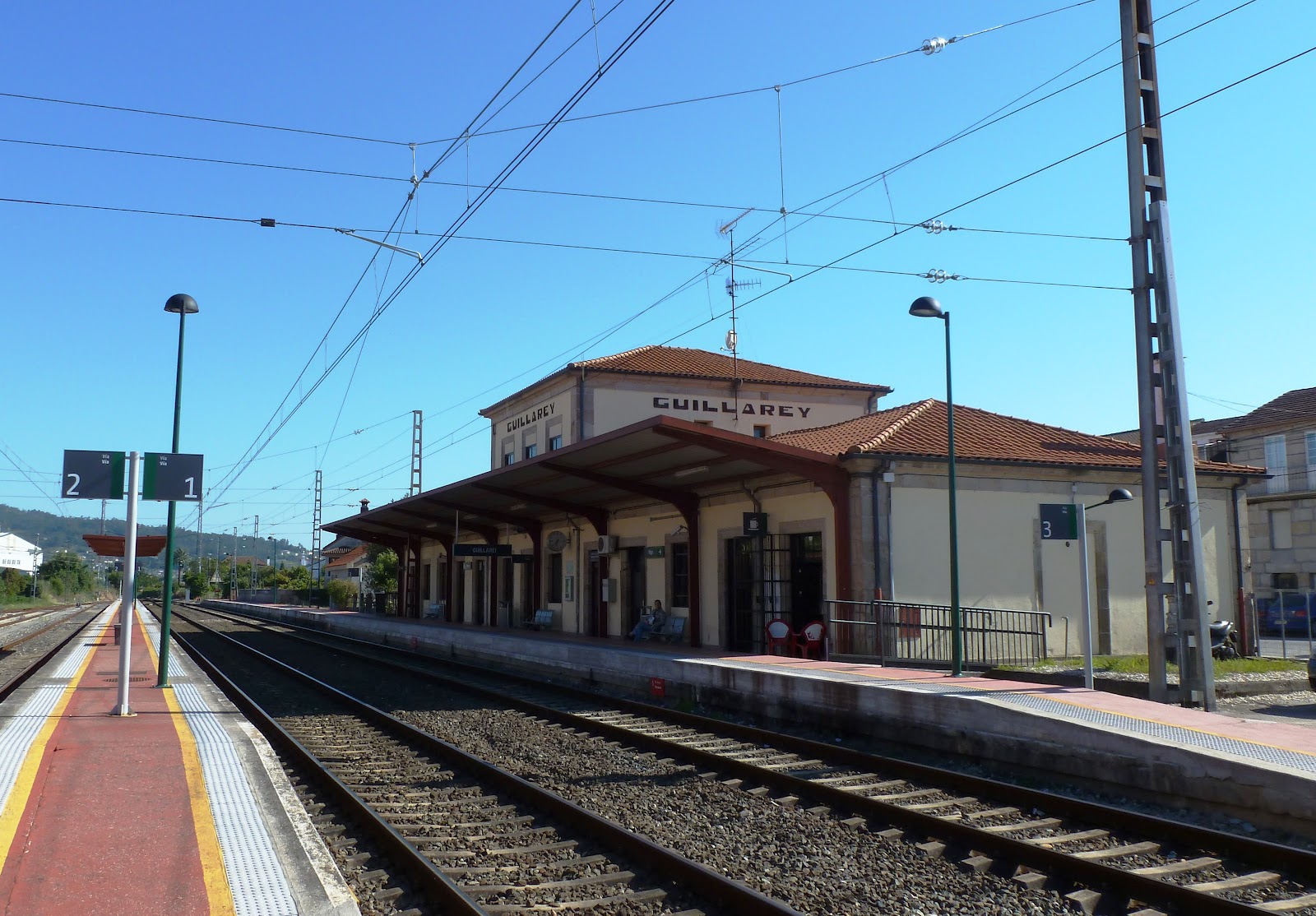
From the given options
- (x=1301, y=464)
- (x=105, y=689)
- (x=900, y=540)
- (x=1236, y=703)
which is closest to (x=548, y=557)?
(x=900, y=540)

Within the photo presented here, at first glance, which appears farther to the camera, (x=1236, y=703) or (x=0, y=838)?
(x=1236, y=703)

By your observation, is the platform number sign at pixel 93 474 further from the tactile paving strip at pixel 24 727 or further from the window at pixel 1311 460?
the window at pixel 1311 460

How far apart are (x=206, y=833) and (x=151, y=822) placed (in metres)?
0.51

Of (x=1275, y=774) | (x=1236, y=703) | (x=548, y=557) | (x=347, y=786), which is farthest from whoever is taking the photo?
(x=548, y=557)

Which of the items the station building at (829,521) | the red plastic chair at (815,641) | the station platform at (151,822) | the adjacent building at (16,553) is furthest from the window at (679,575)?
the adjacent building at (16,553)

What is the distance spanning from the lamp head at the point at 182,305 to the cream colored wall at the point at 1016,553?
11.5 meters

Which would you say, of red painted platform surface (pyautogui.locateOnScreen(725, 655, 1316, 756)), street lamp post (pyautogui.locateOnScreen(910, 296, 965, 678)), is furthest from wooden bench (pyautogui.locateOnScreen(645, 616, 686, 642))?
street lamp post (pyautogui.locateOnScreen(910, 296, 965, 678))

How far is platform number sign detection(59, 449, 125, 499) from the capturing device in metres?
10.8

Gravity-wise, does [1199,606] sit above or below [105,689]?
above

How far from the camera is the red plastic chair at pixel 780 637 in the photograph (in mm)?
18469

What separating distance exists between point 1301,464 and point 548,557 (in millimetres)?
30107

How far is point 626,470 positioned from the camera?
68.8 feet

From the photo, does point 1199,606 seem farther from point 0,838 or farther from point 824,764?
point 0,838

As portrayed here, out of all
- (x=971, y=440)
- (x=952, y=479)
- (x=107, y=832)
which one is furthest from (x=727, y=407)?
(x=107, y=832)
